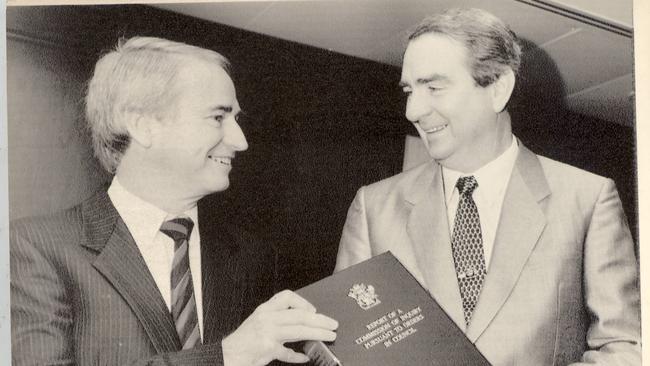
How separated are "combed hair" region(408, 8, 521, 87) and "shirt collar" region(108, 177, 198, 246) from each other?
976 millimetres

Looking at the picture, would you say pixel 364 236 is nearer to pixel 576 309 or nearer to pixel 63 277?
pixel 576 309

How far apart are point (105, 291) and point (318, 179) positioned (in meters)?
0.71

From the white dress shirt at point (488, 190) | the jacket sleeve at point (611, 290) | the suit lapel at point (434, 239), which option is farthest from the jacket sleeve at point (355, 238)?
the jacket sleeve at point (611, 290)

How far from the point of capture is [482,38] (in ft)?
8.27

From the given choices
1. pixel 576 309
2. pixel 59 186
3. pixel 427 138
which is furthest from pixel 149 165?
pixel 576 309

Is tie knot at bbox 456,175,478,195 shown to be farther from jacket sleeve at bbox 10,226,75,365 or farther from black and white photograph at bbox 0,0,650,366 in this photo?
jacket sleeve at bbox 10,226,75,365

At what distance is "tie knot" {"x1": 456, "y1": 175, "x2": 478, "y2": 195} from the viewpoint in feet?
8.15

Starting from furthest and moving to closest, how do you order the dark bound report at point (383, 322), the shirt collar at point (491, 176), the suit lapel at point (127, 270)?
the shirt collar at point (491, 176)
the suit lapel at point (127, 270)
the dark bound report at point (383, 322)

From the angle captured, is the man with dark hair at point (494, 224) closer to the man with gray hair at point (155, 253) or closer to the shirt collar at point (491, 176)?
the shirt collar at point (491, 176)

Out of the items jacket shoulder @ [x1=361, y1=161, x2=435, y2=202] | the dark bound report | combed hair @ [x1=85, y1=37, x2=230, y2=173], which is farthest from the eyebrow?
combed hair @ [x1=85, y1=37, x2=230, y2=173]

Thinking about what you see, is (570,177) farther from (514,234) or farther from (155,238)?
(155,238)

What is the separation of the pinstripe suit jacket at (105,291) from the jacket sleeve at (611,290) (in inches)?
36.8

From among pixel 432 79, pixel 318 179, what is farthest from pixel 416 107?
pixel 318 179

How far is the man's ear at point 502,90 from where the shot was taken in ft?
8.24
